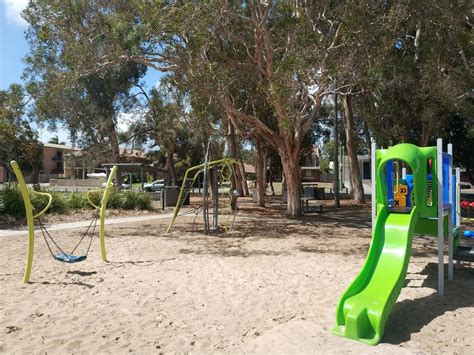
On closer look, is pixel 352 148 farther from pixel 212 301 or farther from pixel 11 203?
pixel 212 301

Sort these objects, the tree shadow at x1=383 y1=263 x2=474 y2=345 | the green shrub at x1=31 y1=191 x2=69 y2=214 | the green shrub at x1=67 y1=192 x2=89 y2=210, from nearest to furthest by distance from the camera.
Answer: the tree shadow at x1=383 y1=263 x2=474 y2=345
the green shrub at x1=31 y1=191 x2=69 y2=214
the green shrub at x1=67 y1=192 x2=89 y2=210

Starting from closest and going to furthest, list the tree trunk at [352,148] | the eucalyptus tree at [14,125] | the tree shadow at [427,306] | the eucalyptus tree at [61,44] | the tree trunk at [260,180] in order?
the tree shadow at [427,306]
the eucalyptus tree at [61,44]
the eucalyptus tree at [14,125]
the tree trunk at [260,180]
the tree trunk at [352,148]

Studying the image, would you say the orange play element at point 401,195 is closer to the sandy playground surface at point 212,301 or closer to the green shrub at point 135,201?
the sandy playground surface at point 212,301

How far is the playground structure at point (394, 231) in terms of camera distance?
4785mm

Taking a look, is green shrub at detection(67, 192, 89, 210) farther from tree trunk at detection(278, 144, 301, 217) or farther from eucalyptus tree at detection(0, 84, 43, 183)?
tree trunk at detection(278, 144, 301, 217)

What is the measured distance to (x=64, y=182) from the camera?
55.2 metres

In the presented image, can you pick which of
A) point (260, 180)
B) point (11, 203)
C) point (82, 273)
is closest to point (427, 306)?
point (82, 273)

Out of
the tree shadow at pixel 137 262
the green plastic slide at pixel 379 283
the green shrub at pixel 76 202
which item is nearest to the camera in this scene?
the green plastic slide at pixel 379 283

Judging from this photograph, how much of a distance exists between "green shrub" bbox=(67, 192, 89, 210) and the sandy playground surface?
662 centimetres

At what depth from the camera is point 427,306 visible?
229 inches

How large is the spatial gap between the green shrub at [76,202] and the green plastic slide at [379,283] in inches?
533

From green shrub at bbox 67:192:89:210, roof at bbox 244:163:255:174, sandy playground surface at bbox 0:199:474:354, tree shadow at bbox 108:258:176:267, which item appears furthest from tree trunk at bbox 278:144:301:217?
roof at bbox 244:163:255:174

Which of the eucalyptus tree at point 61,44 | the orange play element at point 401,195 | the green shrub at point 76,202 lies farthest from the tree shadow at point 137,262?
the green shrub at point 76,202

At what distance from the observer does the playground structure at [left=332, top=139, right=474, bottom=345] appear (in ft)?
15.7
